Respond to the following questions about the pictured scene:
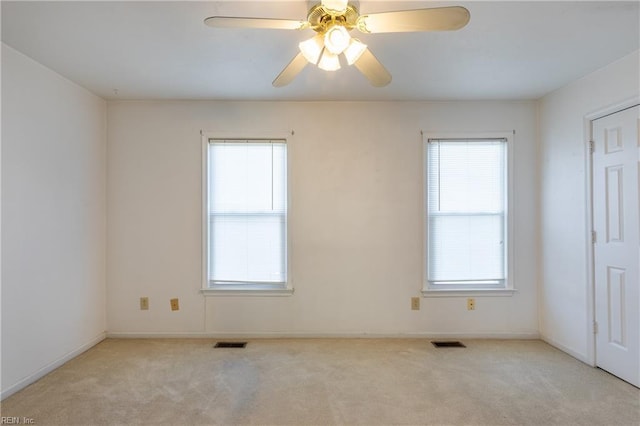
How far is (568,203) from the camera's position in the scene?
9.70ft

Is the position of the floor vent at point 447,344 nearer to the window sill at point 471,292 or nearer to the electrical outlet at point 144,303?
the window sill at point 471,292

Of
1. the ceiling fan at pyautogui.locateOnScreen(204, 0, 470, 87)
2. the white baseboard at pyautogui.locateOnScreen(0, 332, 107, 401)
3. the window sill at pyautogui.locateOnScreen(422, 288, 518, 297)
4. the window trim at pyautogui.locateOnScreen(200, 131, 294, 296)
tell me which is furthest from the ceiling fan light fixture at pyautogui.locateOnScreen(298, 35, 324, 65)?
the white baseboard at pyautogui.locateOnScreen(0, 332, 107, 401)

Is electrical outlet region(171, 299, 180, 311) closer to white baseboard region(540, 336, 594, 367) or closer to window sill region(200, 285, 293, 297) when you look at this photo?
window sill region(200, 285, 293, 297)

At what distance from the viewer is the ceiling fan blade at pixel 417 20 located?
1.38m

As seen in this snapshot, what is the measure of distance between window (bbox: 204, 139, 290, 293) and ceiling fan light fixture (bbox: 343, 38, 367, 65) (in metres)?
1.74

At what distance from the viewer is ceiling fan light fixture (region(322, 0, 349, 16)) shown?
1.46m

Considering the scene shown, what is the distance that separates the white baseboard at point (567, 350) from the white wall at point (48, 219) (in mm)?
4489

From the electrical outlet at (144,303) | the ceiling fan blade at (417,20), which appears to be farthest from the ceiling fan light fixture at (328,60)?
the electrical outlet at (144,303)

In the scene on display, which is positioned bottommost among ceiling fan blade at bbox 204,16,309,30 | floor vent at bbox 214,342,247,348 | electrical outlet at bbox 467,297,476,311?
floor vent at bbox 214,342,247,348

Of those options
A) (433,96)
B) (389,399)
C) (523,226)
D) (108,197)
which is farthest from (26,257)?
(523,226)

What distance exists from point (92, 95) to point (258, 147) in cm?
168

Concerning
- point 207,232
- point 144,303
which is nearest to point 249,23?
point 207,232

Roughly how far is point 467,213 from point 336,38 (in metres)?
2.49

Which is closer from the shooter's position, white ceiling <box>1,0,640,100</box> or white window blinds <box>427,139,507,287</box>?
white ceiling <box>1,0,640,100</box>
